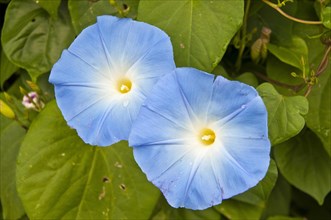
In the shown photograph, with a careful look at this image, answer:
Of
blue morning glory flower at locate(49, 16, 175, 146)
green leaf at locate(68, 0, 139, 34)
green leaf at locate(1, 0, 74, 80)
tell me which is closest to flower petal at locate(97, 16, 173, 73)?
blue morning glory flower at locate(49, 16, 175, 146)

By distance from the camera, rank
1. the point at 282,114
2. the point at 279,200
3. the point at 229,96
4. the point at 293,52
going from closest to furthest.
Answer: the point at 229,96 → the point at 282,114 → the point at 293,52 → the point at 279,200

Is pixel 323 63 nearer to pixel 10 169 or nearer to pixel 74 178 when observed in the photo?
pixel 74 178

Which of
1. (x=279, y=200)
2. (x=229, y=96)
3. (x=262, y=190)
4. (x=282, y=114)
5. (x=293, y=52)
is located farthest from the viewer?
(x=279, y=200)

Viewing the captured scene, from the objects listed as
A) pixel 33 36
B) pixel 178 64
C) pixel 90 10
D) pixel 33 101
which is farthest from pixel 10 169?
pixel 178 64

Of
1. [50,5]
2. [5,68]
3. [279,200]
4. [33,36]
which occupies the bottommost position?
[279,200]

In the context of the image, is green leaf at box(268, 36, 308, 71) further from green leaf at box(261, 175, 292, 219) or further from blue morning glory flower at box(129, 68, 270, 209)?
green leaf at box(261, 175, 292, 219)

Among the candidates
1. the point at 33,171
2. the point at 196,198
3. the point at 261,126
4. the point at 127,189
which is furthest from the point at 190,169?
the point at 33,171

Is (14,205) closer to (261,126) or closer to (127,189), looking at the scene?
(127,189)
